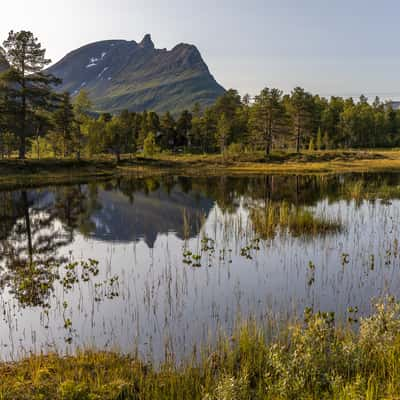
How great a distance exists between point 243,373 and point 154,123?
4474 inches

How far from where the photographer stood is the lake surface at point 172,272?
1323 centimetres

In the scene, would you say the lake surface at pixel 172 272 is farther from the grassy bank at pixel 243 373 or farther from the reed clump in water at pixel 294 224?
the grassy bank at pixel 243 373

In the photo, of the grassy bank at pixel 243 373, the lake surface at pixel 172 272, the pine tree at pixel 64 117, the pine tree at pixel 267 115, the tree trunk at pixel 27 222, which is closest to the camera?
the grassy bank at pixel 243 373

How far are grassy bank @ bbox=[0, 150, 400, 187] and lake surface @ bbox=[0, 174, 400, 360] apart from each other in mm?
27979

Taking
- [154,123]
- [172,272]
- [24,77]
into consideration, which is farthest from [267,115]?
[172,272]

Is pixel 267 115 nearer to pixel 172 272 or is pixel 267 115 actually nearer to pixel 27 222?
pixel 27 222

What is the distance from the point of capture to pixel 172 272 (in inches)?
763

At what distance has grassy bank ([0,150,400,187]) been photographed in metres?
64.3

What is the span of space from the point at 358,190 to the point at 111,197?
95.4 feet

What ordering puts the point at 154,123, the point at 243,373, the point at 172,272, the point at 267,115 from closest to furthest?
the point at 243,373 < the point at 172,272 < the point at 267,115 < the point at 154,123

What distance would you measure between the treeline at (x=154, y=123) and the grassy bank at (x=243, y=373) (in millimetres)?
64120

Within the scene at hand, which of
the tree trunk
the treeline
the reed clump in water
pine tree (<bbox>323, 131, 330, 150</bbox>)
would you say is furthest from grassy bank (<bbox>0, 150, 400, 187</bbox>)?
the reed clump in water

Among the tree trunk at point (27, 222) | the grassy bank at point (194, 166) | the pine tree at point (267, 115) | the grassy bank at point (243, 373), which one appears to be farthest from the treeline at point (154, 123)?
the grassy bank at point (243, 373)

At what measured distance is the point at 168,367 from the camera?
32.6 feet
